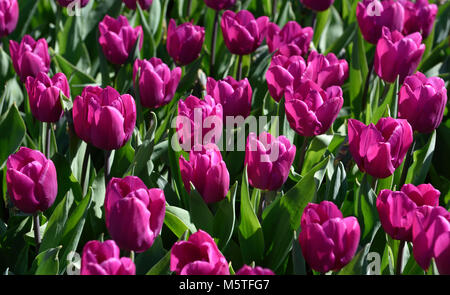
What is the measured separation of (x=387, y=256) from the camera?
60.3 inches

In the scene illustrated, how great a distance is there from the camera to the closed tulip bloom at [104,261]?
111cm

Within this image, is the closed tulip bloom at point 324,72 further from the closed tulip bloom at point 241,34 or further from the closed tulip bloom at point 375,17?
the closed tulip bloom at point 375,17

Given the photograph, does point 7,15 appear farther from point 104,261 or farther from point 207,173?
point 104,261

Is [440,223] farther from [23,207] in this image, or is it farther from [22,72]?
[22,72]

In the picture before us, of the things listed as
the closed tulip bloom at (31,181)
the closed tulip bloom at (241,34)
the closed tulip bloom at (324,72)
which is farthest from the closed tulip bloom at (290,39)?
the closed tulip bloom at (31,181)

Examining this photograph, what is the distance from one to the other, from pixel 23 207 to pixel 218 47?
1423 mm

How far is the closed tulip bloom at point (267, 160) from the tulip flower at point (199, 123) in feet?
0.38

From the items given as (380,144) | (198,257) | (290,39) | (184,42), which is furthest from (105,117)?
(290,39)

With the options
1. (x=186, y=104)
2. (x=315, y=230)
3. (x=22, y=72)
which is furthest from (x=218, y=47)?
(x=315, y=230)

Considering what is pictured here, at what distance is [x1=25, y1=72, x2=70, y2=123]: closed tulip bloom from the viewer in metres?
1.69

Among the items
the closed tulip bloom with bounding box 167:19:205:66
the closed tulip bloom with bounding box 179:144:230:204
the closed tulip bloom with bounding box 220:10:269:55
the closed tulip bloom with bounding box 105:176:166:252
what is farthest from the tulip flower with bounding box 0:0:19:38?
the closed tulip bloom with bounding box 105:176:166:252

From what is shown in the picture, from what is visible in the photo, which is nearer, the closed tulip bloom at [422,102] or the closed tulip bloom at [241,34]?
the closed tulip bloom at [422,102]

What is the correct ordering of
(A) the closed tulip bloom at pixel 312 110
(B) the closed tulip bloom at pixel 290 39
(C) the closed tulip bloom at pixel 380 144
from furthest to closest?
(B) the closed tulip bloom at pixel 290 39 < (A) the closed tulip bloom at pixel 312 110 < (C) the closed tulip bloom at pixel 380 144

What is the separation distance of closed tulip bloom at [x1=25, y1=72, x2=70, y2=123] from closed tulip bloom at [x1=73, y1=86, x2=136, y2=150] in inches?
5.1
